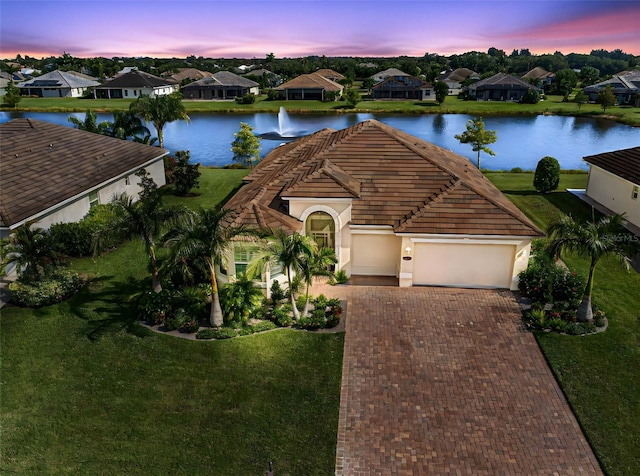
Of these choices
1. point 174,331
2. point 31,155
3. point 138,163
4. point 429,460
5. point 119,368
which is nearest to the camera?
point 429,460

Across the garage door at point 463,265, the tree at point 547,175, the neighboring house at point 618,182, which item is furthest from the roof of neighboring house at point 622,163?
the garage door at point 463,265

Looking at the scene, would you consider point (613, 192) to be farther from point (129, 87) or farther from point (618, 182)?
point (129, 87)

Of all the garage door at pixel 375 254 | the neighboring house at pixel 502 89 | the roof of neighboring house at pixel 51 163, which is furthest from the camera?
the neighboring house at pixel 502 89

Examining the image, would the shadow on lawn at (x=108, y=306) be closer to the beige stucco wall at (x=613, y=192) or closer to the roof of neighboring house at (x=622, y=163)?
the beige stucco wall at (x=613, y=192)

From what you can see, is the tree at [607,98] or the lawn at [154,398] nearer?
the lawn at [154,398]

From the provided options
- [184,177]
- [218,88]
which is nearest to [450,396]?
[184,177]

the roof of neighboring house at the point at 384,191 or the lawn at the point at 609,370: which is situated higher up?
the roof of neighboring house at the point at 384,191

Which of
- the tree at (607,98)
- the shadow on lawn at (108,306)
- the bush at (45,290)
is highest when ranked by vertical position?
the tree at (607,98)

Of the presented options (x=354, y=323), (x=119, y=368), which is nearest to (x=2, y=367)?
(x=119, y=368)

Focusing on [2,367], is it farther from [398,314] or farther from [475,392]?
[475,392]
